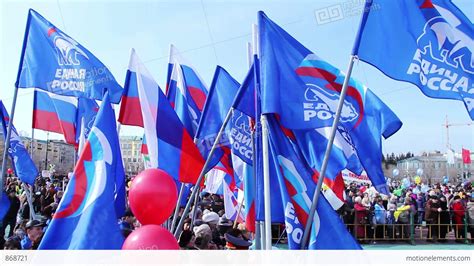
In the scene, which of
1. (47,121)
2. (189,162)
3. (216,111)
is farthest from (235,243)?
(47,121)

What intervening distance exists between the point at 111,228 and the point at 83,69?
4.05 meters

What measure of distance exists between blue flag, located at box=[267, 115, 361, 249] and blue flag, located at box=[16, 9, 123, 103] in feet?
12.2

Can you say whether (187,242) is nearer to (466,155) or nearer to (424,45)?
(424,45)

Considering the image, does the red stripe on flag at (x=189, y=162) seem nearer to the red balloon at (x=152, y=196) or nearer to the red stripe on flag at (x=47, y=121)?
the red balloon at (x=152, y=196)

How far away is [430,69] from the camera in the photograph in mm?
5531

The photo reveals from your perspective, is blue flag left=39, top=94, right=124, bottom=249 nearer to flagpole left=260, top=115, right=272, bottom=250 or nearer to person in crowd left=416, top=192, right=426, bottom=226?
flagpole left=260, top=115, right=272, bottom=250

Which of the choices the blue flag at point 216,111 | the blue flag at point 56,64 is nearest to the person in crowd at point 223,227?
the blue flag at point 216,111

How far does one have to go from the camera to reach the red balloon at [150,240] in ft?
13.5

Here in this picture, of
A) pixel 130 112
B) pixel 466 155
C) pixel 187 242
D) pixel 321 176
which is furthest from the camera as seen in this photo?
pixel 466 155

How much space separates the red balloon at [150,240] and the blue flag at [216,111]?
2920 millimetres

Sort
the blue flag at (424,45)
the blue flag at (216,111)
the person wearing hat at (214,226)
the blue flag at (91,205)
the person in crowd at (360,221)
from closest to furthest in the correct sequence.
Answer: the blue flag at (91,205)
the blue flag at (424,45)
the blue flag at (216,111)
the person wearing hat at (214,226)
the person in crowd at (360,221)

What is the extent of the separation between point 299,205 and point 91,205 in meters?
2.12

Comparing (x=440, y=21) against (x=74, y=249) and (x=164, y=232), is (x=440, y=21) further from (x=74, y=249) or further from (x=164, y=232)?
(x=74, y=249)

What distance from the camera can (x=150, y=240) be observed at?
4145 millimetres
